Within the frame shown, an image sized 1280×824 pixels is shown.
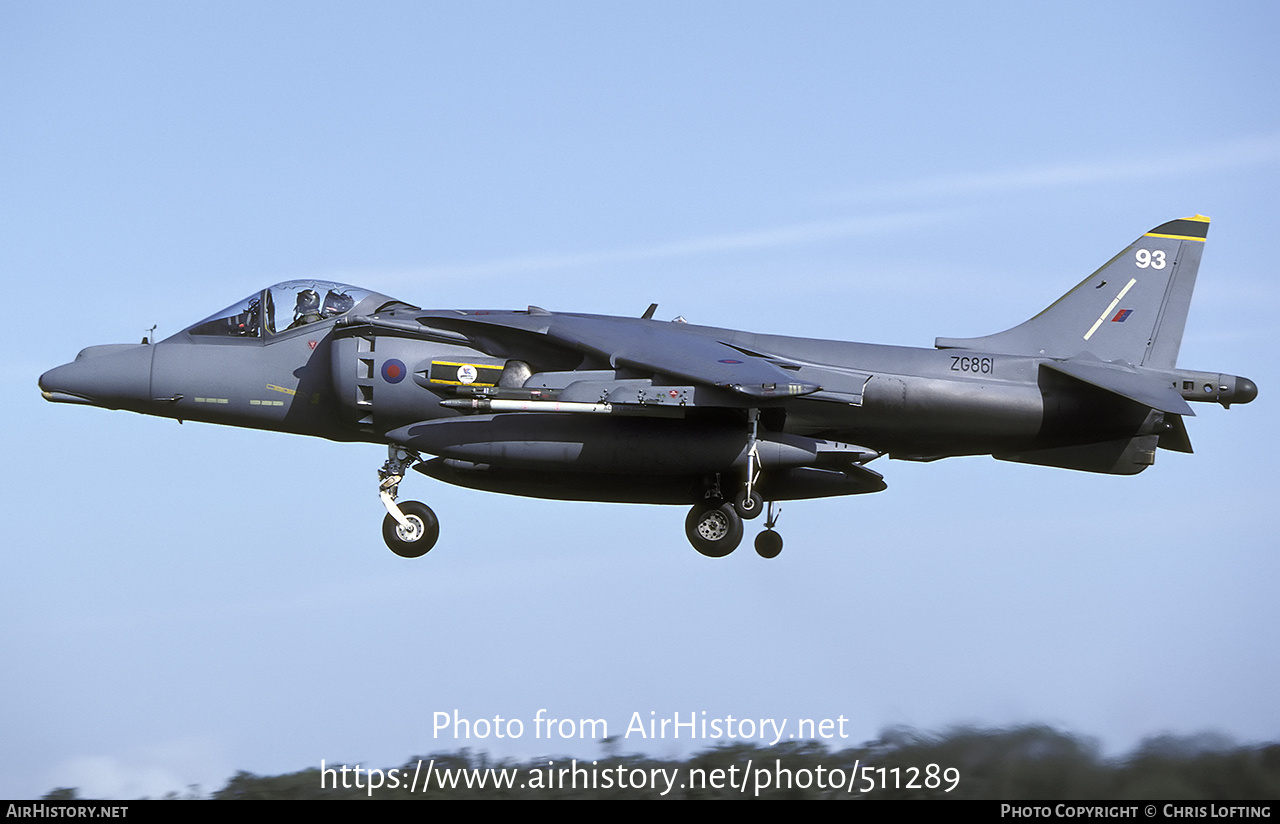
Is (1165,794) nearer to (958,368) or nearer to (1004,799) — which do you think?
(1004,799)

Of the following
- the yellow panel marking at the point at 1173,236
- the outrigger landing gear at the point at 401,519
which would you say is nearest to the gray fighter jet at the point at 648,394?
the outrigger landing gear at the point at 401,519

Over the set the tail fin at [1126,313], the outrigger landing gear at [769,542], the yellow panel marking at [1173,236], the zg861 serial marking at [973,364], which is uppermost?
the yellow panel marking at [1173,236]

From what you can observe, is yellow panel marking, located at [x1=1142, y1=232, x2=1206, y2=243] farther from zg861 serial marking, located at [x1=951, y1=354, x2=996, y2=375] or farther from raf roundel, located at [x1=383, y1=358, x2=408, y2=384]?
raf roundel, located at [x1=383, y1=358, x2=408, y2=384]

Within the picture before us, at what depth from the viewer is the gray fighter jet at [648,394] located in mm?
22797

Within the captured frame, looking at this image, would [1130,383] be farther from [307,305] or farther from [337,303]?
[307,305]

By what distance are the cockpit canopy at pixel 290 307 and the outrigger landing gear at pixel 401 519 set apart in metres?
2.01

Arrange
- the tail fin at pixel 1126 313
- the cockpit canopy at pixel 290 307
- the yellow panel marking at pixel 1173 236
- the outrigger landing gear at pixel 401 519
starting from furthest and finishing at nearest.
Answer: the yellow panel marking at pixel 1173 236, the tail fin at pixel 1126 313, the cockpit canopy at pixel 290 307, the outrigger landing gear at pixel 401 519

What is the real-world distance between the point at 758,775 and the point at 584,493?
169 inches

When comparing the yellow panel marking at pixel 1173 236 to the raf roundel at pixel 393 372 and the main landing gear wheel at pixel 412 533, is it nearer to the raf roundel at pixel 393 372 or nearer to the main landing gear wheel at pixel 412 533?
the raf roundel at pixel 393 372

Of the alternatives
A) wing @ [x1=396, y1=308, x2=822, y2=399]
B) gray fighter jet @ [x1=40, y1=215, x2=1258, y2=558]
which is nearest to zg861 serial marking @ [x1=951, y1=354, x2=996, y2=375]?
gray fighter jet @ [x1=40, y1=215, x2=1258, y2=558]

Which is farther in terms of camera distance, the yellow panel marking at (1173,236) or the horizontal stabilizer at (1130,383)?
the yellow panel marking at (1173,236)

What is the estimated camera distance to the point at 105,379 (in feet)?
79.4

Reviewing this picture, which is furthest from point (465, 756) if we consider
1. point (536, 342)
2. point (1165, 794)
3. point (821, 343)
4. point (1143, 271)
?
point (1143, 271)

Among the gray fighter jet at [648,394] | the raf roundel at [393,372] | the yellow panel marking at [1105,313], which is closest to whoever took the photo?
the gray fighter jet at [648,394]
